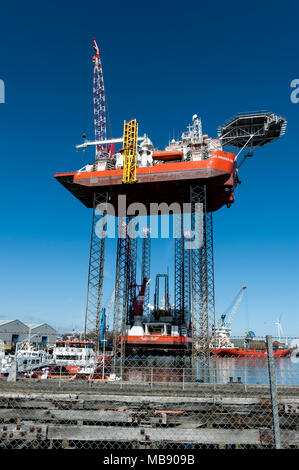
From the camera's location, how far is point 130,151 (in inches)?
1949

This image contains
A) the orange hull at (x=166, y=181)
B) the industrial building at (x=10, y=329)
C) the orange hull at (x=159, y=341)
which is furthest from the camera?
the industrial building at (x=10, y=329)

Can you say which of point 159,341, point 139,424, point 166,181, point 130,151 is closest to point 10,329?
point 159,341

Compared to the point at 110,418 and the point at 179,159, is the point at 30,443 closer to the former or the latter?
the point at 110,418

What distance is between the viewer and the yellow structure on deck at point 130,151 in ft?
158

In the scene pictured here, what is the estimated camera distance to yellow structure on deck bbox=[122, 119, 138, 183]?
1900 inches

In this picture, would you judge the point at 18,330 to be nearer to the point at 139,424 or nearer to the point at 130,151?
the point at 130,151

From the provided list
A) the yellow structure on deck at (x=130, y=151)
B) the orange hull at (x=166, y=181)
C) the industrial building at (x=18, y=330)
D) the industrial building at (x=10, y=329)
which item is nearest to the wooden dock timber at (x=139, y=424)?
the orange hull at (x=166, y=181)

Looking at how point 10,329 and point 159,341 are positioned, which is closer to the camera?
point 159,341

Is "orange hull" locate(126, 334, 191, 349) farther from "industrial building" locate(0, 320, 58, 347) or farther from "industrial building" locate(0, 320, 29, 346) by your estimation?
"industrial building" locate(0, 320, 29, 346)

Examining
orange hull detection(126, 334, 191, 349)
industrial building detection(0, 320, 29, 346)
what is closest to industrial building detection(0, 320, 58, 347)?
industrial building detection(0, 320, 29, 346)

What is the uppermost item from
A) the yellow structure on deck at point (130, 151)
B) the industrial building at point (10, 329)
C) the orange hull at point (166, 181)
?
the yellow structure on deck at point (130, 151)

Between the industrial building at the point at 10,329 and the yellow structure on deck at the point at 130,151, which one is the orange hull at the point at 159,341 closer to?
the yellow structure on deck at the point at 130,151

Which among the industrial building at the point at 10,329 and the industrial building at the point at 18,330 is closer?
the industrial building at the point at 18,330
